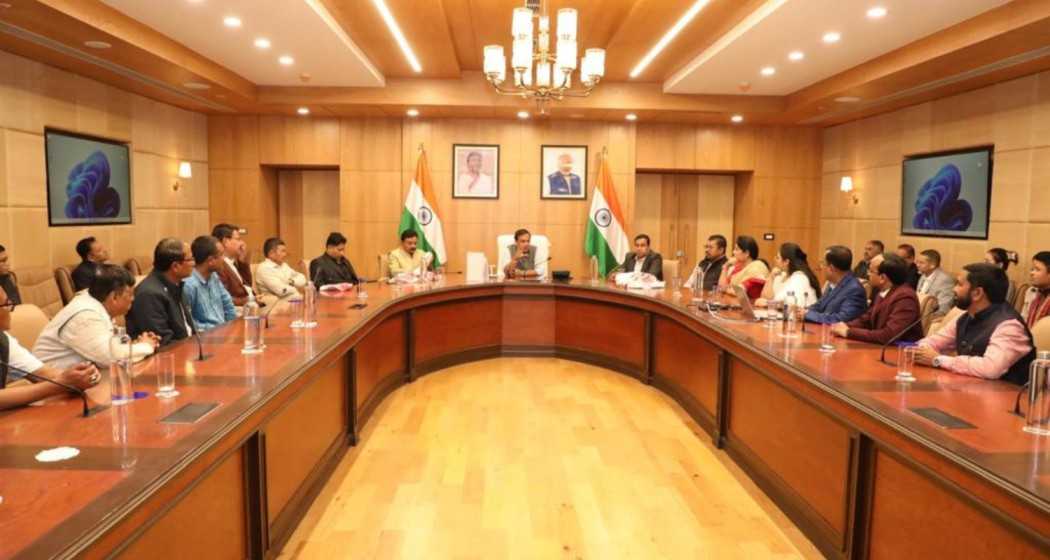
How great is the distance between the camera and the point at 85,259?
655 cm

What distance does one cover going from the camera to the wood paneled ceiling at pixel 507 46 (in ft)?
17.3

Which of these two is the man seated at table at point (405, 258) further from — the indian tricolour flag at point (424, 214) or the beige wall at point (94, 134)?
the beige wall at point (94, 134)

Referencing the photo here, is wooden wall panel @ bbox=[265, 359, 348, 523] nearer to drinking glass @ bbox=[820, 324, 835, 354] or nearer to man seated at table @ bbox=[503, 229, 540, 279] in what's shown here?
drinking glass @ bbox=[820, 324, 835, 354]

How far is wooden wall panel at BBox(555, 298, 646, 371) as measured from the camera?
20.5 feet

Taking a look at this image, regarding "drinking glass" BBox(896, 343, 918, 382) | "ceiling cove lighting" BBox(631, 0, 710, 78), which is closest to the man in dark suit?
"ceiling cove lighting" BBox(631, 0, 710, 78)

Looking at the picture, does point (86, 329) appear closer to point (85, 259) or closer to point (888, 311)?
point (888, 311)

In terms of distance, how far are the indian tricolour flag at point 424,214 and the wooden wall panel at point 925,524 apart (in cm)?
709

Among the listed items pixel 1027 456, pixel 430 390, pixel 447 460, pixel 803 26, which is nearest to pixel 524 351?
pixel 430 390

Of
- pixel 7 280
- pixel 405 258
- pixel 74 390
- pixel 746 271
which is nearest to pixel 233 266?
pixel 7 280

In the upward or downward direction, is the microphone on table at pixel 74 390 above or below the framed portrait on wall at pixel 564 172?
below

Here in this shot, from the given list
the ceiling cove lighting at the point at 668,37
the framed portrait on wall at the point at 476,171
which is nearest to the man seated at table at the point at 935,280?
the ceiling cove lighting at the point at 668,37

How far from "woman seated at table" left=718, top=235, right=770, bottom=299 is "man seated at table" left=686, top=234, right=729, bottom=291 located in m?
0.08

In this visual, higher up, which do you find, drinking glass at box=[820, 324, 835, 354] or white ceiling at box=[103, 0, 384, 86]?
white ceiling at box=[103, 0, 384, 86]

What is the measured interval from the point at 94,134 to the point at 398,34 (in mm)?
3262
